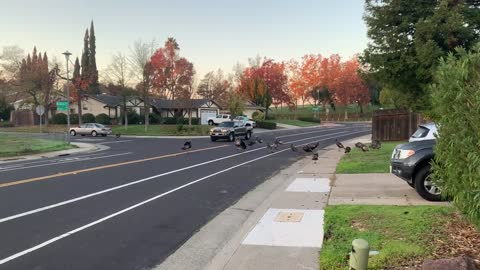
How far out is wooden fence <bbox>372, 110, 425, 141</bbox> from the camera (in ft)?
89.0

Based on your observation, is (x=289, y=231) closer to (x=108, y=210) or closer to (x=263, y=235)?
(x=263, y=235)

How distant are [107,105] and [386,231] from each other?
6630 cm

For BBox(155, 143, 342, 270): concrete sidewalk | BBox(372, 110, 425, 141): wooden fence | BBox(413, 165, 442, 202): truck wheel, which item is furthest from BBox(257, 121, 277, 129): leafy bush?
BBox(413, 165, 442, 202): truck wheel

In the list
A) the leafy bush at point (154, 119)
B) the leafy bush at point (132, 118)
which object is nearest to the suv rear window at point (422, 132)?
the leafy bush at point (154, 119)

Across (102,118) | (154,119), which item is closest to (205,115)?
(154,119)

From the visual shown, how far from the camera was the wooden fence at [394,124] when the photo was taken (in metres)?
27.1

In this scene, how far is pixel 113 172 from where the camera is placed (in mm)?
16062

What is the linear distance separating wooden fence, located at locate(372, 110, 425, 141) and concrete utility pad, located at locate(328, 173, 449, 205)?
48.6 ft

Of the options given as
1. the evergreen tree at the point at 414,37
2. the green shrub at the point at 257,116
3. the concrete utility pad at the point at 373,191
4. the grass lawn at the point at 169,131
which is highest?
the evergreen tree at the point at 414,37

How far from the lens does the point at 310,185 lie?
12.4 m

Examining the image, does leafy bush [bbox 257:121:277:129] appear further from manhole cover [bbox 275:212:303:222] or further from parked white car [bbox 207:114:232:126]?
manhole cover [bbox 275:212:303:222]

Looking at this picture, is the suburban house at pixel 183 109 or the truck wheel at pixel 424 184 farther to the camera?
the suburban house at pixel 183 109

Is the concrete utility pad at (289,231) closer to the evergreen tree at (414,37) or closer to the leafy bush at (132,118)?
the evergreen tree at (414,37)

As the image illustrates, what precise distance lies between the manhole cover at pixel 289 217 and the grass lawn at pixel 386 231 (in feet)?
1.69
